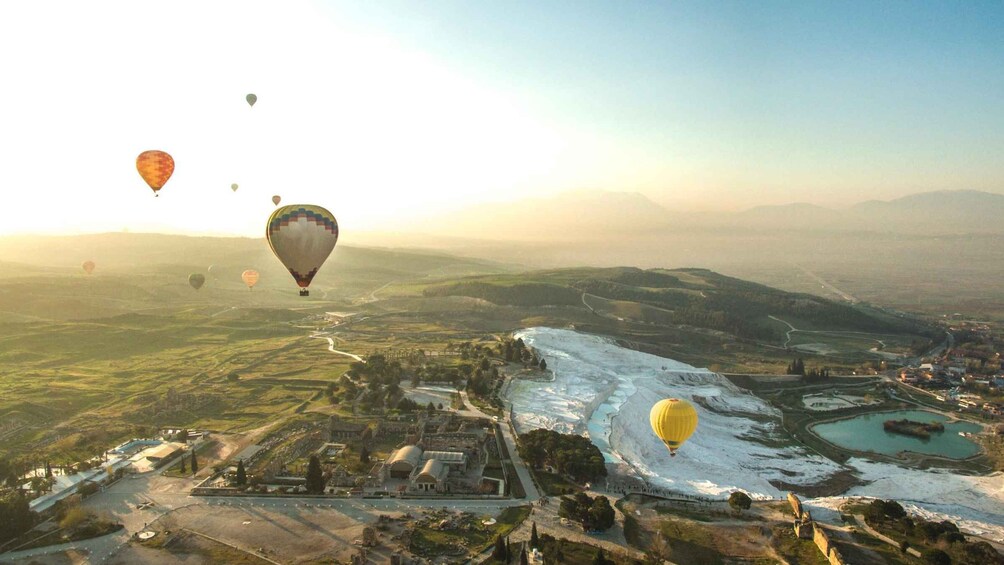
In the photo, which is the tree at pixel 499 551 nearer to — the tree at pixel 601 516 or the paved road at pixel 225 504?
the paved road at pixel 225 504

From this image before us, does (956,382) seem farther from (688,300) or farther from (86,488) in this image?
(86,488)

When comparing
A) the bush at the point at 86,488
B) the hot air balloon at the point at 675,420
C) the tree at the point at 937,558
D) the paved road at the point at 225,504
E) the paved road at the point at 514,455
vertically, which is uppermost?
the hot air balloon at the point at 675,420

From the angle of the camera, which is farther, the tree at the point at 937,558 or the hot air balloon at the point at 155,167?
the hot air balloon at the point at 155,167

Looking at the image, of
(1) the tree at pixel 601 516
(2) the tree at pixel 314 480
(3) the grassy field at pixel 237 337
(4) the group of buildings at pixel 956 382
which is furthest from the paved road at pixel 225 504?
(4) the group of buildings at pixel 956 382

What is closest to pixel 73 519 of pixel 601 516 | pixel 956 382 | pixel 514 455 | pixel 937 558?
pixel 514 455

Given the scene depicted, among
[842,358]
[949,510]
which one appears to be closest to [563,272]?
[842,358]
